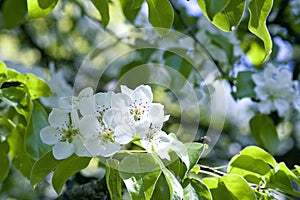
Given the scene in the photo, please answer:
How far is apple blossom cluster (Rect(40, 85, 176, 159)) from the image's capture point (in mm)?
879

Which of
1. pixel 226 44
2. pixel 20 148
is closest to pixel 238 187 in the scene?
pixel 20 148

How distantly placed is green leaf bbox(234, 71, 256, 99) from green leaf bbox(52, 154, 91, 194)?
80 centimetres

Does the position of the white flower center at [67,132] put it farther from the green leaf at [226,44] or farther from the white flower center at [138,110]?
the green leaf at [226,44]

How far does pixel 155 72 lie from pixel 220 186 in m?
0.63

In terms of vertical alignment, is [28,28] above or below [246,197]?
below

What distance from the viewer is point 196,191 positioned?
90 centimetres

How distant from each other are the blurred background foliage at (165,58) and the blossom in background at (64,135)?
0.70ft

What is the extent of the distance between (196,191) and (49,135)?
30cm

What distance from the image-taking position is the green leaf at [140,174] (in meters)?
0.81

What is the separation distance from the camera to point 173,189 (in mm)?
820

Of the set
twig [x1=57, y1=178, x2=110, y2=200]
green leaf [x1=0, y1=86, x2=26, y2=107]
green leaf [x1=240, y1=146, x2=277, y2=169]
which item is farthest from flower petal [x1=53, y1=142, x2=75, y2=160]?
green leaf [x1=240, y1=146, x2=277, y2=169]

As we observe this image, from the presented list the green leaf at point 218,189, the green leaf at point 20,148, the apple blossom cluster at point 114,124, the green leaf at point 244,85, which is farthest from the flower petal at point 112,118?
the green leaf at point 244,85

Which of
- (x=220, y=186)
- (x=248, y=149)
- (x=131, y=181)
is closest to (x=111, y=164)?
(x=131, y=181)

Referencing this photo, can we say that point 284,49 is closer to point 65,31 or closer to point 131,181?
point 65,31
